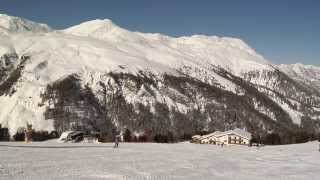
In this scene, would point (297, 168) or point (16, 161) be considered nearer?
point (16, 161)

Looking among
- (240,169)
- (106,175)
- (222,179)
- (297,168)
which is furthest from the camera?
(297,168)

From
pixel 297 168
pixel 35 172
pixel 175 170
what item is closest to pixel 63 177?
pixel 35 172

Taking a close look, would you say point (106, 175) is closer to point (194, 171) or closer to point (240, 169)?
point (194, 171)

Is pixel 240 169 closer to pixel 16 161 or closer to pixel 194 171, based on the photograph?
pixel 194 171

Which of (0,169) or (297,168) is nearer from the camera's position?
(0,169)

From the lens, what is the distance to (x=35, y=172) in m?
40.8

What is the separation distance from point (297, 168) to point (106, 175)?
87.9 feet

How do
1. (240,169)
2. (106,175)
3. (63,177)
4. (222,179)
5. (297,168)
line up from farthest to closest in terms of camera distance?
(297,168)
(240,169)
(222,179)
(106,175)
(63,177)

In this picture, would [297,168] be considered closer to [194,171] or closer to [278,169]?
[278,169]

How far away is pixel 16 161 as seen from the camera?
4734cm

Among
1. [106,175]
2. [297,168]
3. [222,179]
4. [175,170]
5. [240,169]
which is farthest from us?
[297,168]

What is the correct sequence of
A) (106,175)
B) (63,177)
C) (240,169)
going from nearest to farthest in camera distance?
(63,177)
(106,175)
(240,169)

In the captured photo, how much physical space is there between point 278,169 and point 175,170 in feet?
45.1

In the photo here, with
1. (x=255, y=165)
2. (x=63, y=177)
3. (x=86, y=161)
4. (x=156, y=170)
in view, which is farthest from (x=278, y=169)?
(x=63, y=177)
